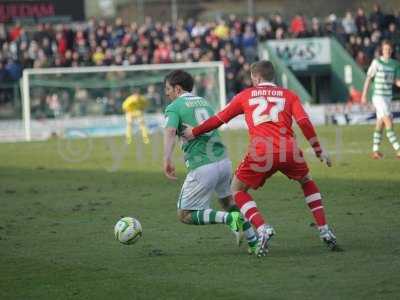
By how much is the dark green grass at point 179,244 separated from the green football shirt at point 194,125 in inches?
38.0

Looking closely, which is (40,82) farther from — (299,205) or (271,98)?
(271,98)

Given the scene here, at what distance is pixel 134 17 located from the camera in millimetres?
46906

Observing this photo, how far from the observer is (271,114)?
30.4 feet

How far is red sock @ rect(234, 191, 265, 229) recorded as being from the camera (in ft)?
30.5

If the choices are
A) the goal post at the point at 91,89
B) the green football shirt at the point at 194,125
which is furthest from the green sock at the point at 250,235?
the goal post at the point at 91,89

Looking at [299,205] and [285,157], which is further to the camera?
[299,205]

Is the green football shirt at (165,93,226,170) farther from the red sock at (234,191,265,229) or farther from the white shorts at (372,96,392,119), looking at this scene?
the white shorts at (372,96,392,119)

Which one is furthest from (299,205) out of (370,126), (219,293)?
(370,126)

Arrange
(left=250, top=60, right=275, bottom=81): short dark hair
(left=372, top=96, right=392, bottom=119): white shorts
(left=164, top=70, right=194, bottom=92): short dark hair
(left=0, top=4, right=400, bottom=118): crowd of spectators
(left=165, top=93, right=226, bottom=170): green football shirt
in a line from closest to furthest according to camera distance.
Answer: (left=250, top=60, right=275, bottom=81): short dark hair, (left=165, top=93, right=226, bottom=170): green football shirt, (left=164, top=70, right=194, bottom=92): short dark hair, (left=372, top=96, right=392, bottom=119): white shorts, (left=0, top=4, right=400, bottom=118): crowd of spectators

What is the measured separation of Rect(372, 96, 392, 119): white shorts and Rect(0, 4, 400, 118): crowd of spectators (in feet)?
49.0

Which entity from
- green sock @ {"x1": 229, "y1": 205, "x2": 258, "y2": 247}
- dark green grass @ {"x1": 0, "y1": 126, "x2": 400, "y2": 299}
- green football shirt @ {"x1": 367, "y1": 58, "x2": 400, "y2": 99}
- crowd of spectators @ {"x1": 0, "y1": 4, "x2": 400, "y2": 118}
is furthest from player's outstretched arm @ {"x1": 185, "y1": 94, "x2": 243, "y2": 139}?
crowd of spectators @ {"x1": 0, "y1": 4, "x2": 400, "y2": 118}

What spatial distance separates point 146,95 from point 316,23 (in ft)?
22.9

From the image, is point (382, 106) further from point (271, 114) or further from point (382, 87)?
point (271, 114)

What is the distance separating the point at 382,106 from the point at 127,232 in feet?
34.9
